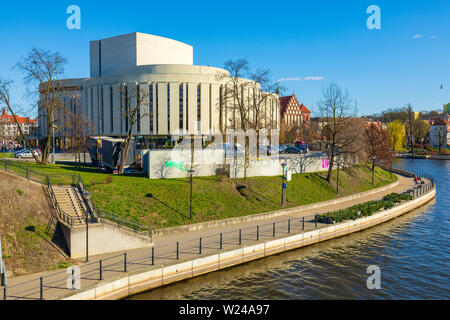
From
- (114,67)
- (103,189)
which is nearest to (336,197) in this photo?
(103,189)

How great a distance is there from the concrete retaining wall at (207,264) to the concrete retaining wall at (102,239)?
3.58 meters

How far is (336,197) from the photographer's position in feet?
121

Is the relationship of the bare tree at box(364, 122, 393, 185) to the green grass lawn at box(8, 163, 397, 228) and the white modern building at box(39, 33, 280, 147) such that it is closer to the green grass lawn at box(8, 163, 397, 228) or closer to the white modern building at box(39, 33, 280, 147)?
the green grass lawn at box(8, 163, 397, 228)

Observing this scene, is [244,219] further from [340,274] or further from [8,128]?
[8,128]

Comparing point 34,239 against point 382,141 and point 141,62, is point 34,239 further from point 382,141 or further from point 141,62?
point 141,62

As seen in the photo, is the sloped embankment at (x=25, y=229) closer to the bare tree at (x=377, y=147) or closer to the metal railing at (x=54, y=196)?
the metal railing at (x=54, y=196)

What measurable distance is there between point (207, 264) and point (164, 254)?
246cm

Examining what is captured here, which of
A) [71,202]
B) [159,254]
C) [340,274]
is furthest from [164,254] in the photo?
[340,274]

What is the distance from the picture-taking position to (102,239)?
62.0 ft

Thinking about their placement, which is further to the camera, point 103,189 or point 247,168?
point 247,168

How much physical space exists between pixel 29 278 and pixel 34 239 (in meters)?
2.84

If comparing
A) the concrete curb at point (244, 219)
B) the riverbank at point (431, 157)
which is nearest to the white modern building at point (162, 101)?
the concrete curb at point (244, 219)

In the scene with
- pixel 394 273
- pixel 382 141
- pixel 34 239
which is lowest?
pixel 394 273

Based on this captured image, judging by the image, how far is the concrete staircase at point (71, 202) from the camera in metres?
20.1
